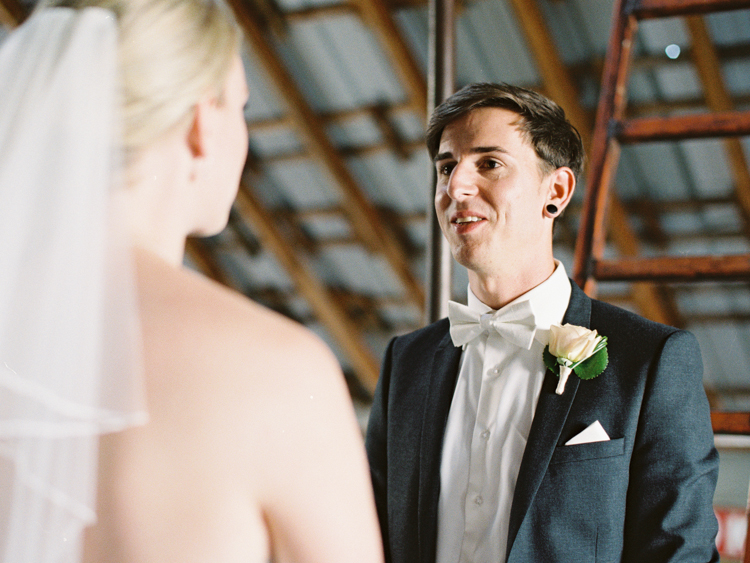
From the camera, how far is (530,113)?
179cm

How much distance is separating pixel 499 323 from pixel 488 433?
245mm

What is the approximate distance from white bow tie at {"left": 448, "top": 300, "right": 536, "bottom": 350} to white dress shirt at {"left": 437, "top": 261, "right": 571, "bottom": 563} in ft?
0.09

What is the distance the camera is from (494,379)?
168 cm

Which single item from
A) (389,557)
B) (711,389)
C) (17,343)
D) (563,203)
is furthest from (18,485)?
(711,389)

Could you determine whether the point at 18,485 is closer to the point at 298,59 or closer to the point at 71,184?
the point at 71,184

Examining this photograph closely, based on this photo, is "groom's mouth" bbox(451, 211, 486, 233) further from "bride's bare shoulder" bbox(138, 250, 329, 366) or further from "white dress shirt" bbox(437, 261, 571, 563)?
"bride's bare shoulder" bbox(138, 250, 329, 366)

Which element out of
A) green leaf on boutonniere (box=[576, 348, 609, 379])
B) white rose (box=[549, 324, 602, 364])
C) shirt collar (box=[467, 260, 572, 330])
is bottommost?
green leaf on boutonniere (box=[576, 348, 609, 379])

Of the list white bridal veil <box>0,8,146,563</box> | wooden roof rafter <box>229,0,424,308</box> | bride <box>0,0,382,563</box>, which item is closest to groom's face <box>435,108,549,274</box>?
bride <box>0,0,382,563</box>

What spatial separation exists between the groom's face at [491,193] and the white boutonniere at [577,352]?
0.87 feet

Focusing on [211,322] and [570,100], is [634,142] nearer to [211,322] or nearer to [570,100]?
[211,322]

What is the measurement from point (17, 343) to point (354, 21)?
548cm

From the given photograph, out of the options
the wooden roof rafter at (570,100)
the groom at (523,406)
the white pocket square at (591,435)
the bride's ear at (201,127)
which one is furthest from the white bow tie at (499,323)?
the wooden roof rafter at (570,100)

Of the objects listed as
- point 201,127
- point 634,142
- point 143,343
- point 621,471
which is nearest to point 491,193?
point 634,142

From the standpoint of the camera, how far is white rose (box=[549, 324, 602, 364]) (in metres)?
1.50
